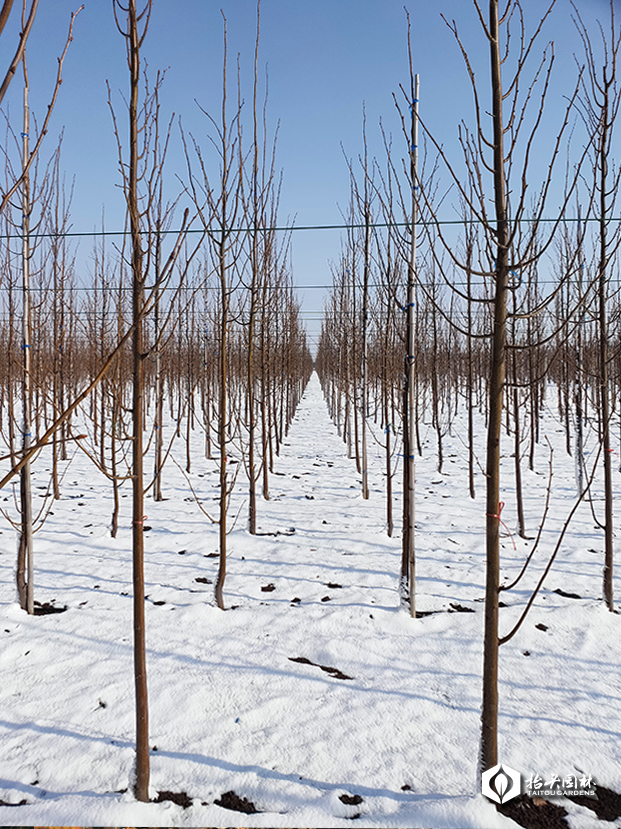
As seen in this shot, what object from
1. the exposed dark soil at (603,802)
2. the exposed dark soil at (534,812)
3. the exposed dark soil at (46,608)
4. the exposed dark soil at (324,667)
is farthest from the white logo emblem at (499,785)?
the exposed dark soil at (46,608)

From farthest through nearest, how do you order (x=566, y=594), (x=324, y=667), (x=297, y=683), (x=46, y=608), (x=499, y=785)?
(x=566, y=594) → (x=46, y=608) → (x=324, y=667) → (x=297, y=683) → (x=499, y=785)

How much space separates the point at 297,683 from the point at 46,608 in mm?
2052

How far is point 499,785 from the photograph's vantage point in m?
1.82

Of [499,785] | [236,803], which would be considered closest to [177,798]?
[236,803]

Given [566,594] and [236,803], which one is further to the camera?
[566,594]

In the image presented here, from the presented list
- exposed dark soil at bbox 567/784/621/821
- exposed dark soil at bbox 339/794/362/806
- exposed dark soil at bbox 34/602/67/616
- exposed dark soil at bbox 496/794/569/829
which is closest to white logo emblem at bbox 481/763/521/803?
exposed dark soil at bbox 496/794/569/829

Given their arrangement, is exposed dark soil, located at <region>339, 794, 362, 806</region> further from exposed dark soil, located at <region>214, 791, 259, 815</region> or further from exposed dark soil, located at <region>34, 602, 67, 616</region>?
exposed dark soil, located at <region>34, 602, 67, 616</region>

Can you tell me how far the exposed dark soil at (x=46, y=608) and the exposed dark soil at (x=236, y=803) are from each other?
7.08ft

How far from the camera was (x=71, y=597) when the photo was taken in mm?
3730

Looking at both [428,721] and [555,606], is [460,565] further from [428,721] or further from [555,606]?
[428,721]

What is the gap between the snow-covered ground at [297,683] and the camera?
1.91 meters

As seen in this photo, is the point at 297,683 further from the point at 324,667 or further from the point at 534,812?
the point at 534,812

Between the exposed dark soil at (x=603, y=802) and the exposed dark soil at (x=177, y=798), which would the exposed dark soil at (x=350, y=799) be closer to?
the exposed dark soil at (x=177, y=798)

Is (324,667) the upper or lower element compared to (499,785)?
lower
